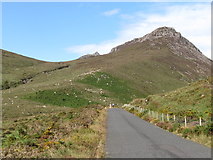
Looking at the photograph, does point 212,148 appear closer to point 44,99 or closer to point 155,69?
point 44,99

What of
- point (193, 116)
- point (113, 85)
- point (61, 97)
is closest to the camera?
point (193, 116)

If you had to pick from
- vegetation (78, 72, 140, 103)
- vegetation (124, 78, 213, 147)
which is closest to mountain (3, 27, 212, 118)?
vegetation (78, 72, 140, 103)

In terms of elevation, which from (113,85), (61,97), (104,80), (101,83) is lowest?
(61,97)

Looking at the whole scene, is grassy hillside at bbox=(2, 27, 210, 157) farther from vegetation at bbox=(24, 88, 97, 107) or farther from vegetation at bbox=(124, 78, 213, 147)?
vegetation at bbox=(124, 78, 213, 147)

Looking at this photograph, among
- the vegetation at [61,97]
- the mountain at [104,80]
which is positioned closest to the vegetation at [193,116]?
the mountain at [104,80]

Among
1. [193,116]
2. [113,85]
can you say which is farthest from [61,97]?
[193,116]

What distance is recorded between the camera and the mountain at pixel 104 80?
82375mm

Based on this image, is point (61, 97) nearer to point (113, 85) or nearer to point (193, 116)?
point (113, 85)

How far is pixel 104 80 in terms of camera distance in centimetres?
11462

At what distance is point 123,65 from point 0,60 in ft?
216

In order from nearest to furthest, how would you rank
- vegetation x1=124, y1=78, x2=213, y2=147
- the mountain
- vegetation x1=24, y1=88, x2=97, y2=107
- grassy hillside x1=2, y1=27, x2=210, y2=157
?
vegetation x1=124, y1=78, x2=213, y2=147 → grassy hillside x1=2, y1=27, x2=210, y2=157 → vegetation x1=24, y1=88, x2=97, y2=107 → the mountain

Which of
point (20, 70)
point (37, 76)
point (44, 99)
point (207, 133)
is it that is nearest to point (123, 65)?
point (37, 76)

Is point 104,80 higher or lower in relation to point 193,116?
higher

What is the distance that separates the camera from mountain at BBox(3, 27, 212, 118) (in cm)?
8238
